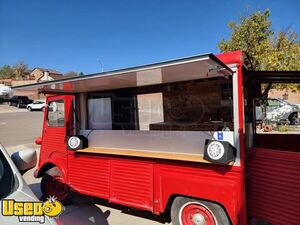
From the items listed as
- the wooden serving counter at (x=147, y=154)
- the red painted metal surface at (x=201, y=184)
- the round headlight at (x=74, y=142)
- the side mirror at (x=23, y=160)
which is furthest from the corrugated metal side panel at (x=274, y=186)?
the round headlight at (x=74, y=142)

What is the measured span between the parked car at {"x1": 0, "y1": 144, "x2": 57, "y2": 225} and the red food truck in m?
1.20

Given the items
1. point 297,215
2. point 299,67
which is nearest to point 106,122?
point 297,215

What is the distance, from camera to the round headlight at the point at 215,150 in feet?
9.35

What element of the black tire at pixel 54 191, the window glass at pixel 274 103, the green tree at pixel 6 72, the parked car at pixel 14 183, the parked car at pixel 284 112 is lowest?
the black tire at pixel 54 191

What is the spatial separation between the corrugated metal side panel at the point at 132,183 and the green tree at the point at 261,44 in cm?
1132

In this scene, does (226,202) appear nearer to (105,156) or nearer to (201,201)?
(201,201)

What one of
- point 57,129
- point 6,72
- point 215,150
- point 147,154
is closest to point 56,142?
point 57,129

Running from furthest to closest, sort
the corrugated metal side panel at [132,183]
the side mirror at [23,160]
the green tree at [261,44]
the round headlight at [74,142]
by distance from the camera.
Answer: the green tree at [261,44] → the round headlight at [74,142] → the corrugated metal side panel at [132,183] → the side mirror at [23,160]

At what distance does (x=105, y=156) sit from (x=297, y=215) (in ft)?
8.60

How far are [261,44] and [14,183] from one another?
47.4ft

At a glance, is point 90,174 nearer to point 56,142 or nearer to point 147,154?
point 56,142

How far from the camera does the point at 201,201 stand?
312 centimetres

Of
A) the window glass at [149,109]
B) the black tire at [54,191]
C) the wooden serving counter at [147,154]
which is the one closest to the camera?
the wooden serving counter at [147,154]

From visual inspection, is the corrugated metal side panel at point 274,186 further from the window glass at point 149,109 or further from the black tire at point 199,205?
the window glass at point 149,109
